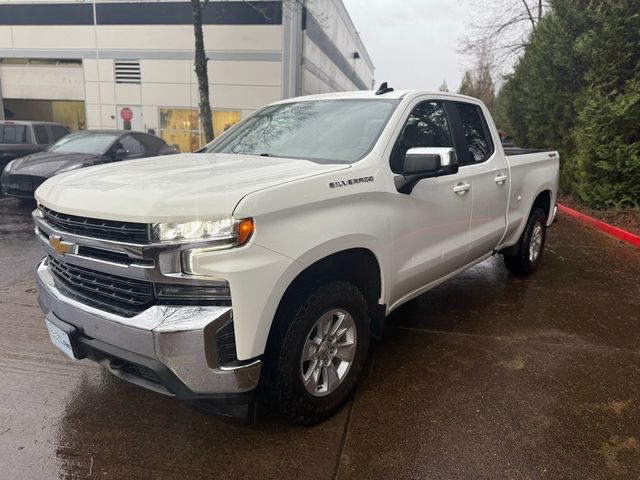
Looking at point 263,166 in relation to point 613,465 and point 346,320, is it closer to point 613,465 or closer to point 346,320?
point 346,320

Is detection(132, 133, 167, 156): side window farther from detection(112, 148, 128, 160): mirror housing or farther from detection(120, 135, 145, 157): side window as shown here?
detection(112, 148, 128, 160): mirror housing

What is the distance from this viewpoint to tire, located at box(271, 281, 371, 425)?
8.13 ft

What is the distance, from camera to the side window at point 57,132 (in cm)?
1178

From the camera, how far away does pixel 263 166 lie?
2.89 metres

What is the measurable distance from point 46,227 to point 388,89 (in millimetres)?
2567

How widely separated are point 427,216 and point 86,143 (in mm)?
8339

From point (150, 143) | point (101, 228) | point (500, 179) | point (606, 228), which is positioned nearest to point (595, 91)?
point (606, 228)

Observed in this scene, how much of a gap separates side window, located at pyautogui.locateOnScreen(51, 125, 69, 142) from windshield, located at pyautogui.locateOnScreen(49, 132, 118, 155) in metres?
2.11

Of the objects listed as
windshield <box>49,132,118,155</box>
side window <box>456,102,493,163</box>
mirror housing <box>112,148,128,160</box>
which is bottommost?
mirror housing <box>112,148,128,160</box>

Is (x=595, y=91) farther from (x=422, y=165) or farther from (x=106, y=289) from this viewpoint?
(x=106, y=289)

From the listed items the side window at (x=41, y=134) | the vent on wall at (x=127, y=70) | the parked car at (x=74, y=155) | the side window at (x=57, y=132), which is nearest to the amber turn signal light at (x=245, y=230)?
the parked car at (x=74, y=155)

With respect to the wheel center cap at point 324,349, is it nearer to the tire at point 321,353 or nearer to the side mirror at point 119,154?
the tire at point 321,353

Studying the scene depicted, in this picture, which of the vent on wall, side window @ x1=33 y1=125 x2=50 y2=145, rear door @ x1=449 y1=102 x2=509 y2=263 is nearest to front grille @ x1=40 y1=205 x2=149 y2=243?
rear door @ x1=449 y1=102 x2=509 y2=263

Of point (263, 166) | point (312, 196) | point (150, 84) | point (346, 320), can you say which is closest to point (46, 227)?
point (263, 166)
